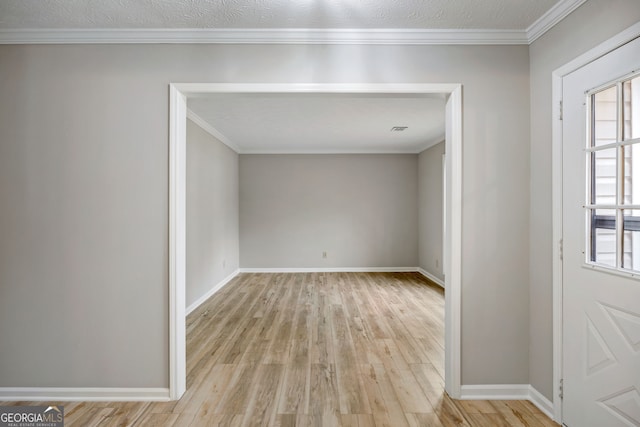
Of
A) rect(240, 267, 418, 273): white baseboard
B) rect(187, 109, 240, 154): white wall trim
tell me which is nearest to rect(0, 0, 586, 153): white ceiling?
rect(187, 109, 240, 154): white wall trim

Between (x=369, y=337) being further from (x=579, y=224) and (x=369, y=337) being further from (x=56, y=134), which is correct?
(x=56, y=134)

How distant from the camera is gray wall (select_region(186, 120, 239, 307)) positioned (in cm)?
468

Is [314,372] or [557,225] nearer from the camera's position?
[557,225]

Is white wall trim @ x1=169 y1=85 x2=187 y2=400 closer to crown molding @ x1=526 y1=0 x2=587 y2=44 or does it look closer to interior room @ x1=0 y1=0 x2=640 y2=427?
interior room @ x1=0 y1=0 x2=640 y2=427

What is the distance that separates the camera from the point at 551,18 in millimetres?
2160

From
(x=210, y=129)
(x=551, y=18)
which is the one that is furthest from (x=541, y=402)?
(x=210, y=129)

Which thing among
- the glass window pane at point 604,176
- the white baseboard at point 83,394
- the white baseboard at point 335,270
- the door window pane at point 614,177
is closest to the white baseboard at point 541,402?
the door window pane at point 614,177

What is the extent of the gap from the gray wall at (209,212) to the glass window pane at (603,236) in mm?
4170

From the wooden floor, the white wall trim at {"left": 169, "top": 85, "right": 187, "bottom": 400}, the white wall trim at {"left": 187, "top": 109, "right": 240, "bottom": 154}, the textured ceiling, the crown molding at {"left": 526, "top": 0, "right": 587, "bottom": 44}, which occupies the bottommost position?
the wooden floor

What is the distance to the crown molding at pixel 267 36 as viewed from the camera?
238 centimetres

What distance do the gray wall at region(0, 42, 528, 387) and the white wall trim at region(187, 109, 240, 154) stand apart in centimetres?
203

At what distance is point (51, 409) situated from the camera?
91.3 inches

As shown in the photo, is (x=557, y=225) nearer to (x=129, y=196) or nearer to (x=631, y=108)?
(x=631, y=108)

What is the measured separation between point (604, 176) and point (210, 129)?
4.87m
